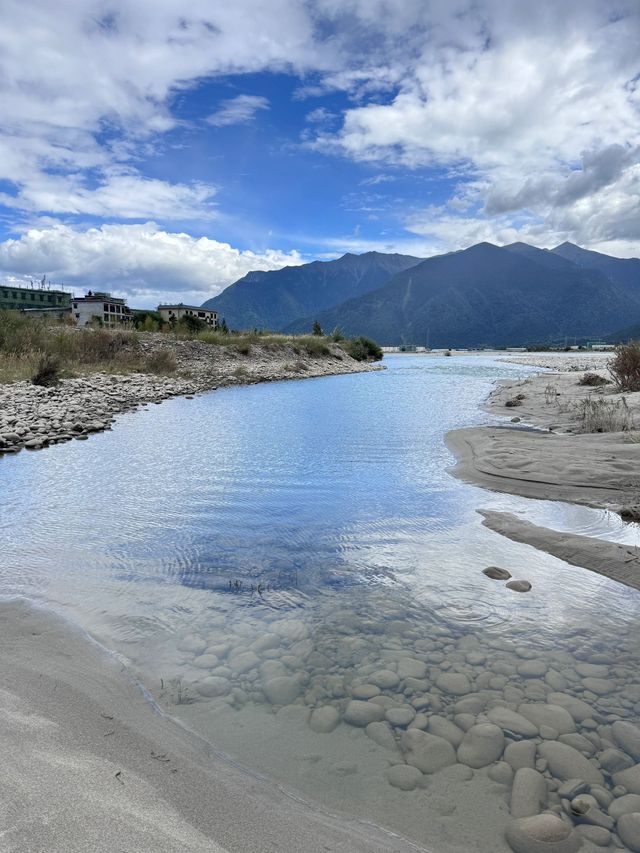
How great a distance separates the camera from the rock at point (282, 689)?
3420mm

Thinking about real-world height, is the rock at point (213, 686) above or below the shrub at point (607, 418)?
below

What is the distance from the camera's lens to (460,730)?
3100 millimetres

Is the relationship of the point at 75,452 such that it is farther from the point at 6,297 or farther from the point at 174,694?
the point at 6,297

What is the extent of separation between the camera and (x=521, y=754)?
9.53 feet

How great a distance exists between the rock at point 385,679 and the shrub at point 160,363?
31753 mm

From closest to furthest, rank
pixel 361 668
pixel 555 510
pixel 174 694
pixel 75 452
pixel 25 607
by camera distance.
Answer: pixel 174 694 < pixel 361 668 < pixel 25 607 < pixel 555 510 < pixel 75 452

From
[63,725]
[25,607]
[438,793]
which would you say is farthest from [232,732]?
[25,607]

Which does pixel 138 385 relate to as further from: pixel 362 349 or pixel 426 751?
pixel 362 349

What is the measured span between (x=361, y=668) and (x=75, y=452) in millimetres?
10378

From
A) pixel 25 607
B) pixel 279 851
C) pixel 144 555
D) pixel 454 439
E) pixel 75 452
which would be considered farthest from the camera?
pixel 454 439

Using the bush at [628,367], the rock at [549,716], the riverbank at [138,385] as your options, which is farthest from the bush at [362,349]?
the rock at [549,716]

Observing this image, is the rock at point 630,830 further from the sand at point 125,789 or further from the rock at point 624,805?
the sand at point 125,789

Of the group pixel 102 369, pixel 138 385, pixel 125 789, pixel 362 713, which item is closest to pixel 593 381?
pixel 138 385

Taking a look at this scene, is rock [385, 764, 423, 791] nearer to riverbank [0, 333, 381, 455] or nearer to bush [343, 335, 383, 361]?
riverbank [0, 333, 381, 455]
